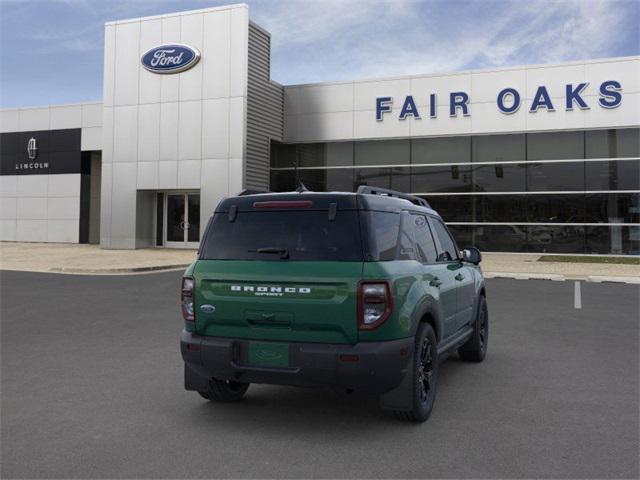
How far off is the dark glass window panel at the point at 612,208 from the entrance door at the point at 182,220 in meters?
16.3

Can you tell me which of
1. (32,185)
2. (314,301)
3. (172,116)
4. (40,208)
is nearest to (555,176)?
(172,116)

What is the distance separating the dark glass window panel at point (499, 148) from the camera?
24.6 m

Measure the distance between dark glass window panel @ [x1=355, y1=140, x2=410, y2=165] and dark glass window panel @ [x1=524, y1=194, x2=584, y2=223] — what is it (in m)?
5.51

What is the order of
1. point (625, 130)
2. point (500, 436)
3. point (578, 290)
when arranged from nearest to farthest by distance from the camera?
point (500, 436) < point (578, 290) < point (625, 130)

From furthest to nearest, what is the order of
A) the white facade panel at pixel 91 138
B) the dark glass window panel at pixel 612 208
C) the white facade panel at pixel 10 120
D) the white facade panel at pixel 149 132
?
1. the white facade panel at pixel 10 120
2. the white facade panel at pixel 91 138
3. the white facade panel at pixel 149 132
4. the dark glass window panel at pixel 612 208

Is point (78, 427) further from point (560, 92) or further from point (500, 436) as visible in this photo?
point (560, 92)

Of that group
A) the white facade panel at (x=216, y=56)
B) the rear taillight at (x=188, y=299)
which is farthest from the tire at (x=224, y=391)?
the white facade panel at (x=216, y=56)

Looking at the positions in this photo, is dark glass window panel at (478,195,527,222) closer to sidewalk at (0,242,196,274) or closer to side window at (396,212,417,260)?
A: sidewalk at (0,242,196,274)

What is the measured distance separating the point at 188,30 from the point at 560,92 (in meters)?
15.5

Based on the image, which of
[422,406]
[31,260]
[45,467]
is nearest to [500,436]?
[422,406]

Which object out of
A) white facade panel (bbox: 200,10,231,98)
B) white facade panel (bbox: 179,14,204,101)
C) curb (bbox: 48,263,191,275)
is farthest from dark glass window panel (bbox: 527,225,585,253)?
white facade panel (bbox: 179,14,204,101)

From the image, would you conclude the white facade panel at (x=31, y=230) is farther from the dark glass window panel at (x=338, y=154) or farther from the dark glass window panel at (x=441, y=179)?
the dark glass window panel at (x=441, y=179)

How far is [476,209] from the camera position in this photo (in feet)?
82.2

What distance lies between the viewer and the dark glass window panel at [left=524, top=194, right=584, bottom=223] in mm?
23719
